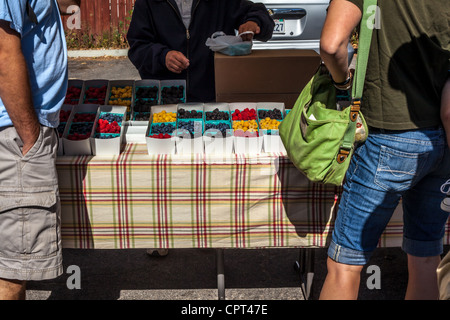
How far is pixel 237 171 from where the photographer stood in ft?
8.63

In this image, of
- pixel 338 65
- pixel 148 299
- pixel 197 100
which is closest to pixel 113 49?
pixel 197 100

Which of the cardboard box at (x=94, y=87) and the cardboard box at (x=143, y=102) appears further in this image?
the cardboard box at (x=94, y=87)

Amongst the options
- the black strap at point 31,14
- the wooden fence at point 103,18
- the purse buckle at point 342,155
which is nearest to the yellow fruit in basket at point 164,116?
the black strap at point 31,14

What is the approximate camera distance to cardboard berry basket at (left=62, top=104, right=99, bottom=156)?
2617 mm

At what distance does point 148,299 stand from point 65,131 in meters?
1.15

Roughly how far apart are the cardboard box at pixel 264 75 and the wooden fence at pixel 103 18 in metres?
8.72

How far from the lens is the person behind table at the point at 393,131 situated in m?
1.97

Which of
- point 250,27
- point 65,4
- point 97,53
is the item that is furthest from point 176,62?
point 97,53

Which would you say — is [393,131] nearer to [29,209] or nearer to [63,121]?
[29,209]

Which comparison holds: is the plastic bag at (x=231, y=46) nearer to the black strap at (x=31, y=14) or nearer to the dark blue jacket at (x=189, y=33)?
the dark blue jacket at (x=189, y=33)

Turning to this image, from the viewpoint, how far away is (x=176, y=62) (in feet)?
11.2

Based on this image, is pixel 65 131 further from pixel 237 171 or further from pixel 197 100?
pixel 197 100

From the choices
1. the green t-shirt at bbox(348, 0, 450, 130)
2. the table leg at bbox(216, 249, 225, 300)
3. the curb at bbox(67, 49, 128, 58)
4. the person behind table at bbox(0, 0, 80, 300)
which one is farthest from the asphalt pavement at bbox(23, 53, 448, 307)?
the curb at bbox(67, 49, 128, 58)

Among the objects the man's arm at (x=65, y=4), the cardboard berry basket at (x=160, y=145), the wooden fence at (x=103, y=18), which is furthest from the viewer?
the wooden fence at (x=103, y=18)
